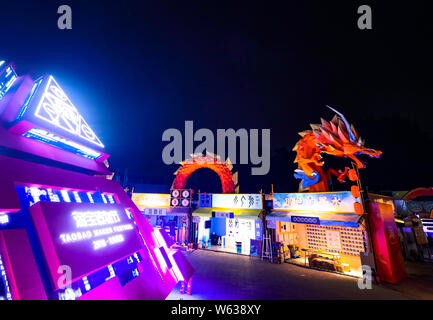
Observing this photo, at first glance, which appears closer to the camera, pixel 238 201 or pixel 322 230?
pixel 322 230

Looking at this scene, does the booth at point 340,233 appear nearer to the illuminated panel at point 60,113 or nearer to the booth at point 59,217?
the booth at point 59,217

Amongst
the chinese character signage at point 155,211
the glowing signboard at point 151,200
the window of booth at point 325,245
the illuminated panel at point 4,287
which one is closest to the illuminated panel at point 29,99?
the illuminated panel at point 4,287

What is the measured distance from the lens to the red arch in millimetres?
16969

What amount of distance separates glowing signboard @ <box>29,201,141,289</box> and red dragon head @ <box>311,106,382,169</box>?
42.6 ft

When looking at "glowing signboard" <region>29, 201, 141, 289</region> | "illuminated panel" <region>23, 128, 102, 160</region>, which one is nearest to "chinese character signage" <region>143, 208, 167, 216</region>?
"illuminated panel" <region>23, 128, 102, 160</region>

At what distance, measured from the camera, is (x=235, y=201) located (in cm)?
1559

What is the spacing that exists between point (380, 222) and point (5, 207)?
14392 mm

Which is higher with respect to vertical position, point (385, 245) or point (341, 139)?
point (341, 139)

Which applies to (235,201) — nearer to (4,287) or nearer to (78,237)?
(78,237)

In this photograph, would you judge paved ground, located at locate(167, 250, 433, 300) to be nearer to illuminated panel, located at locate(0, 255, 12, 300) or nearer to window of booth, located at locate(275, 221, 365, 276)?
window of booth, located at locate(275, 221, 365, 276)

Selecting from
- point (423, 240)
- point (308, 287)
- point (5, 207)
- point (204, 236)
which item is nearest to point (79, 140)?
point (5, 207)

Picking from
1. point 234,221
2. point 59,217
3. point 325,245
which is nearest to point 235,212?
point 234,221

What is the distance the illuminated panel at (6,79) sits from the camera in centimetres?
469

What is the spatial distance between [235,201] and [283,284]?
723 cm
